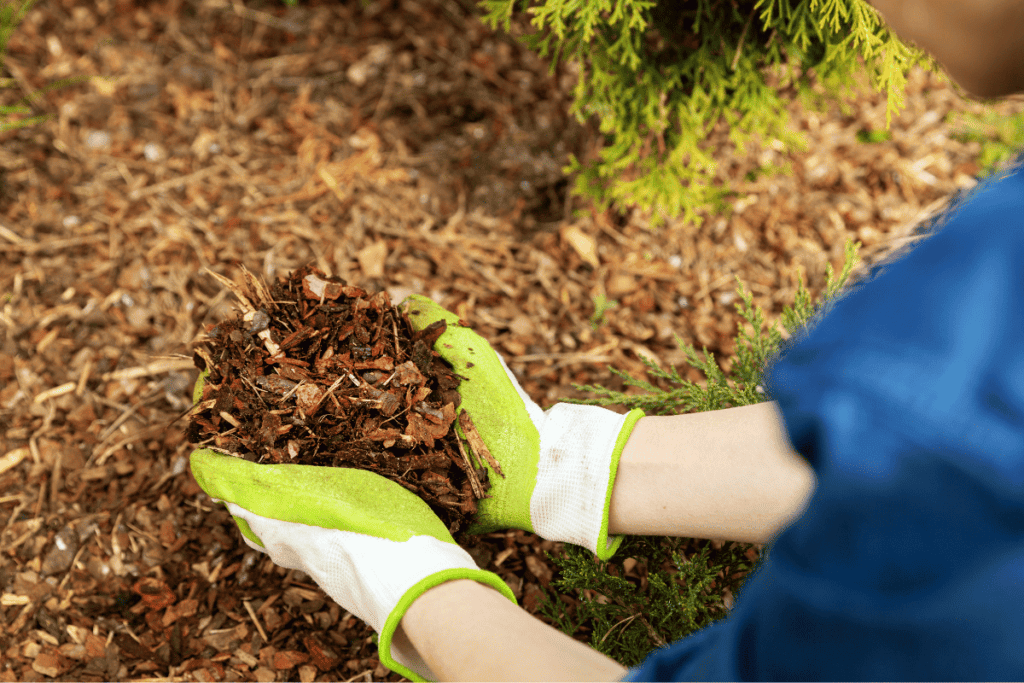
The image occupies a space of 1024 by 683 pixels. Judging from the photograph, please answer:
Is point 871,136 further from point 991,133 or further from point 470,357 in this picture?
point 470,357

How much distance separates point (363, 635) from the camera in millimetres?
1800

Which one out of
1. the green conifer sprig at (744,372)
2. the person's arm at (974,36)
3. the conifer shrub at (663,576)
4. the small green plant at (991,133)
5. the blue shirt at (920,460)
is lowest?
the conifer shrub at (663,576)

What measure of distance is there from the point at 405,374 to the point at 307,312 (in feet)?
1.10

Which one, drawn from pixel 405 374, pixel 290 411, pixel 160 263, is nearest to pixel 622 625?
pixel 405 374

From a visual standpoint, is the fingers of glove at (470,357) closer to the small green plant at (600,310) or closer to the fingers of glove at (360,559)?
the fingers of glove at (360,559)

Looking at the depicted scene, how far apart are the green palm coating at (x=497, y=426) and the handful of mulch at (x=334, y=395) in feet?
0.10

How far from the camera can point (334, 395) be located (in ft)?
5.52

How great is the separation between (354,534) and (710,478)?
0.82 meters

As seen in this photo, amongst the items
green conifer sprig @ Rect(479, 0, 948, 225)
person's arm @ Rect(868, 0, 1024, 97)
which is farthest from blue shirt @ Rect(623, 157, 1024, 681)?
green conifer sprig @ Rect(479, 0, 948, 225)

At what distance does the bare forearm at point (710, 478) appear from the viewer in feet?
4.78

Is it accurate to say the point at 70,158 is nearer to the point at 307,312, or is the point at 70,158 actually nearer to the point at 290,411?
the point at 307,312

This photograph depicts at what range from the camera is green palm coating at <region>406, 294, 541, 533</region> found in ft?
5.60

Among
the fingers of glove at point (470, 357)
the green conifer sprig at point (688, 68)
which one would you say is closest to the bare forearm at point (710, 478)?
the fingers of glove at point (470, 357)

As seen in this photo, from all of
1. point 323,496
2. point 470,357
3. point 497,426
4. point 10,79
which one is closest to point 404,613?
point 323,496
